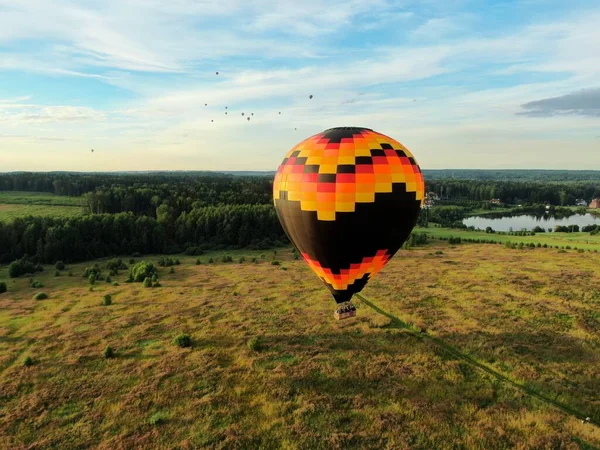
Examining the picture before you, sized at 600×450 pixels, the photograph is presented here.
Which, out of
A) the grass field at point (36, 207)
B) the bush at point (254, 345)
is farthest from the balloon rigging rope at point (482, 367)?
the grass field at point (36, 207)

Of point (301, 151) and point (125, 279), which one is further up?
point (301, 151)

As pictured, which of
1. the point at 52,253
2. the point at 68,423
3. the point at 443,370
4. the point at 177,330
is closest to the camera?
the point at 68,423

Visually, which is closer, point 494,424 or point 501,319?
point 494,424

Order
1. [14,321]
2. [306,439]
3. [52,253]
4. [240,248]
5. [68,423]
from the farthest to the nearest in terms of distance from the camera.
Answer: [240,248] → [52,253] → [14,321] → [68,423] → [306,439]

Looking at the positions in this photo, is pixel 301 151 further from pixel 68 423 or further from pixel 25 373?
pixel 25 373

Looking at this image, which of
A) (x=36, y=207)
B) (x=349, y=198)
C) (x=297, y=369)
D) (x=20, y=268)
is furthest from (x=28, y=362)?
(x=36, y=207)

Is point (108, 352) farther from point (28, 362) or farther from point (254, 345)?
point (254, 345)

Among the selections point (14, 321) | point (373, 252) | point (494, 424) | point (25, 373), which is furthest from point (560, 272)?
point (14, 321)

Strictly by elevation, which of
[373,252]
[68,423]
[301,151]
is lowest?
[68,423]
